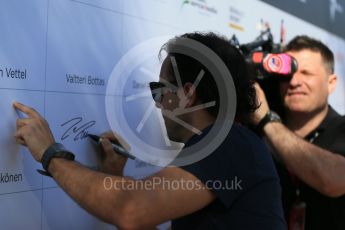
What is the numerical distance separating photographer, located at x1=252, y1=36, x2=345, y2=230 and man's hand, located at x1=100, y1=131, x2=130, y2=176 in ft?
1.63

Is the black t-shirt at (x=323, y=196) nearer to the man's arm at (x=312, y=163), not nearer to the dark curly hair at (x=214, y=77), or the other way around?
the man's arm at (x=312, y=163)

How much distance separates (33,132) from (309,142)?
1.01 meters

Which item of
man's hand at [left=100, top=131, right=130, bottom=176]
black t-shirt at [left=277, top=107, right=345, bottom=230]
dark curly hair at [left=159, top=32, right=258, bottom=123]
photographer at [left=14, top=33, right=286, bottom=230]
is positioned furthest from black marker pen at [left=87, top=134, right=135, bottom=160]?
black t-shirt at [left=277, top=107, right=345, bottom=230]

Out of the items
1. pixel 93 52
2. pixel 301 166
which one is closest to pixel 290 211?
pixel 301 166

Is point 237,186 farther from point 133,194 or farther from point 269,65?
point 269,65

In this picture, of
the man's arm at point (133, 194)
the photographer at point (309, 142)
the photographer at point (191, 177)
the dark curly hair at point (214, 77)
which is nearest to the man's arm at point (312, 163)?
the photographer at point (309, 142)

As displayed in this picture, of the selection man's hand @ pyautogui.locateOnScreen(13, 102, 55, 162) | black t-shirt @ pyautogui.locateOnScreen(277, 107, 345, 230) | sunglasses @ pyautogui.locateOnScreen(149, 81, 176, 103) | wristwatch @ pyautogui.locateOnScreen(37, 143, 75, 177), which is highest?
sunglasses @ pyautogui.locateOnScreen(149, 81, 176, 103)

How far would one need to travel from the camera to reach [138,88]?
138 centimetres

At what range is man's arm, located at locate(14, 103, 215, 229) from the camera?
0.90m

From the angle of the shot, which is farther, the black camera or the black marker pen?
the black camera

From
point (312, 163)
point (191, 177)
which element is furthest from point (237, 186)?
point (312, 163)

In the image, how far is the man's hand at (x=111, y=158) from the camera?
1.25 m

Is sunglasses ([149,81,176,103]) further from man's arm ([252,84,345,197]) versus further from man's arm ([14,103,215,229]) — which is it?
man's arm ([252,84,345,197])

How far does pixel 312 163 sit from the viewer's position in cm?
149
